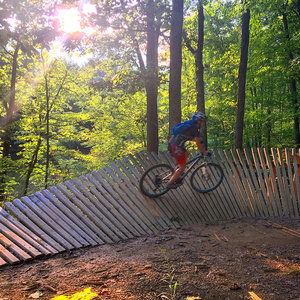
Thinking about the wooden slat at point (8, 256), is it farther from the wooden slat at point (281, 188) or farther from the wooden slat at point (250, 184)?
the wooden slat at point (281, 188)

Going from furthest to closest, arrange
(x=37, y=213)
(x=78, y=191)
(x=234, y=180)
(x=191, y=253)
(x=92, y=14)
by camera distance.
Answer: (x=92, y=14) < (x=234, y=180) < (x=78, y=191) < (x=37, y=213) < (x=191, y=253)

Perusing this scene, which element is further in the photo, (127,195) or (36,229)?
(127,195)

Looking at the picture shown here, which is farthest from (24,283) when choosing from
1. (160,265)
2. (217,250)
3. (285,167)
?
(285,167)

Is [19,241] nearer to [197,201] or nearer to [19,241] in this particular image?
[19,241]

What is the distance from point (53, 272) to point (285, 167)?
6.61m

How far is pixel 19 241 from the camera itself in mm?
Result: 3643

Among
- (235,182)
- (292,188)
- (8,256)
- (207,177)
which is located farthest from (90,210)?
(292,188)

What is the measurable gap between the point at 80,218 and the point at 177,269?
2.24m

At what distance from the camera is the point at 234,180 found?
6484mm

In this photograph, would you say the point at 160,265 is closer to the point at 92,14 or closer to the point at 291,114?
the point at 92,14

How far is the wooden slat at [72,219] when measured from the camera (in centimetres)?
416

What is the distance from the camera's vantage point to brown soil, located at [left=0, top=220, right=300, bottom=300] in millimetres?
2543

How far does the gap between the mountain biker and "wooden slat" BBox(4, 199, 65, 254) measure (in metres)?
2.69

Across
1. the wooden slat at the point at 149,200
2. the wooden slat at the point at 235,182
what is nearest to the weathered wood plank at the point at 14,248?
the wooden slat at the point at 149,200
